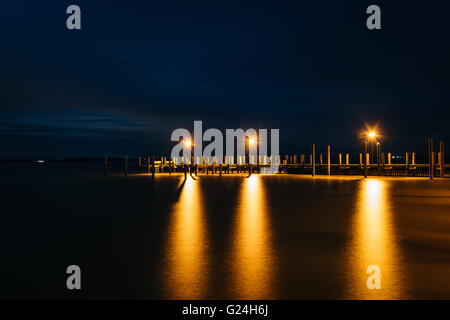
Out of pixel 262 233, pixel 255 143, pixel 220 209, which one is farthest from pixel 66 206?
pixel 255 143

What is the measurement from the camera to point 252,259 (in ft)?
22.3

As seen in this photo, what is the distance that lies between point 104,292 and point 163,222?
5.71 meters

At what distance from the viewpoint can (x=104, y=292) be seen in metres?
5.28

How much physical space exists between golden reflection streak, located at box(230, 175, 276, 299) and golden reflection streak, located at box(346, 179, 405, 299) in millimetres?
1088

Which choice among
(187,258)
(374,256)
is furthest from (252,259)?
(374,256)

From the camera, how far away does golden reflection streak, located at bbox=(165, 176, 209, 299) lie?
530 centimetres

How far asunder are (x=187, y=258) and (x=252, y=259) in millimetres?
1060

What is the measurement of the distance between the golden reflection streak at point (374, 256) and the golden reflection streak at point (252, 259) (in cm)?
109

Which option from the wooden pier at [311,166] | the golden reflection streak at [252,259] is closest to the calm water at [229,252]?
the golden reflection streak at [252,259]

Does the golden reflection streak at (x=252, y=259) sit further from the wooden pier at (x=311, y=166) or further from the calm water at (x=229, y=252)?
the wooden pier at (x=311, y=166)

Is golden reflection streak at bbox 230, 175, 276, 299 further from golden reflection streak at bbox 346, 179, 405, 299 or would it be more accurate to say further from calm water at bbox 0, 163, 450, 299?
golden reflection streak at bbox 346, 179, 405, 299

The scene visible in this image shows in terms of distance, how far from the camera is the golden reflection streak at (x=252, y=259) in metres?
5.25

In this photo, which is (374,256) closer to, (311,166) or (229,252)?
(229,252)

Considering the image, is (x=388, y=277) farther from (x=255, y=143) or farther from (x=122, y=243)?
(x=255, y=143)
